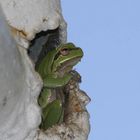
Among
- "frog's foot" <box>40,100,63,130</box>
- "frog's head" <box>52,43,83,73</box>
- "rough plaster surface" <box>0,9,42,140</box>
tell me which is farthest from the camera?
"frog's head" <box>52,43,83,73</box>

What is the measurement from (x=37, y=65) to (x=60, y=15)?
428 millimetres

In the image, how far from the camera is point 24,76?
101 inches

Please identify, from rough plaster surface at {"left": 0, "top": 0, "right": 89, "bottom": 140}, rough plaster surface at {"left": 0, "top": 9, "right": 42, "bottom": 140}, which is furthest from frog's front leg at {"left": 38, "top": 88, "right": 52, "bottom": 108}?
rough plaster surface at {"left": 0, "top": 9, "right": 42, "bottom": 140}

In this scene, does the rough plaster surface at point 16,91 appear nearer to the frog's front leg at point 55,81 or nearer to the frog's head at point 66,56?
the frog's front leg at point 55,81

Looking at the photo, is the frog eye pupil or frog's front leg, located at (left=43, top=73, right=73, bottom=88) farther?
the frog eye pupil

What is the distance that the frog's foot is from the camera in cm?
308

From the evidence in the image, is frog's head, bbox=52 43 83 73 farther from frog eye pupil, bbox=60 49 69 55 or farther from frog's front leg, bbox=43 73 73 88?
frog's front leg, bbox=43 73 73 88

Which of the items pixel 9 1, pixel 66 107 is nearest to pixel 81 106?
pixel 66 107

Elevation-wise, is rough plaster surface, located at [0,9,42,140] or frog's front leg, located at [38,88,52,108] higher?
rough plaster surface, located at [0,9,42,140]

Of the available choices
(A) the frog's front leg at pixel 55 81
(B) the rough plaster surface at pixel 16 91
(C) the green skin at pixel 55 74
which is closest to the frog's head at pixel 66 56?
(C) the green skin at pixel 55 74

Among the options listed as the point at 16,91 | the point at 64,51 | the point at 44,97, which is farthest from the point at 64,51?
the point at 16,91

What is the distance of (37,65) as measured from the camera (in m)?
3.36

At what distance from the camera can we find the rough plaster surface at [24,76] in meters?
2.30

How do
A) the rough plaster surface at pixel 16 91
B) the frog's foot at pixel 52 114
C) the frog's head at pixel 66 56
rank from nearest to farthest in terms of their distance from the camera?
the rough plaster surface at pixel 16 91
the frog's foot at pixel 52 114
the frog's head at pixel 66 56
